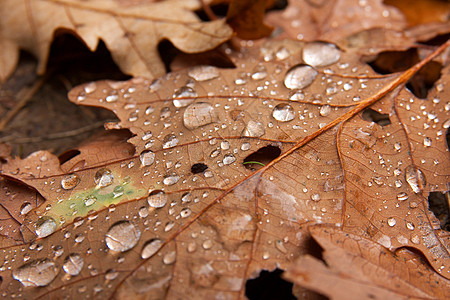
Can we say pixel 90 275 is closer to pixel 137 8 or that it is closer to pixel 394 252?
pixel 394 252

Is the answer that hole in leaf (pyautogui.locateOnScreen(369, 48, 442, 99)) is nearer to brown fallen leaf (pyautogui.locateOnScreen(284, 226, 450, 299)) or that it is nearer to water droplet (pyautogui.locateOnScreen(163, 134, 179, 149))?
brown fallen leaf (pyautogui.locateOnScreen(284, 226, 450, 299))

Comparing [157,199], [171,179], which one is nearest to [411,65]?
A: [171,179]

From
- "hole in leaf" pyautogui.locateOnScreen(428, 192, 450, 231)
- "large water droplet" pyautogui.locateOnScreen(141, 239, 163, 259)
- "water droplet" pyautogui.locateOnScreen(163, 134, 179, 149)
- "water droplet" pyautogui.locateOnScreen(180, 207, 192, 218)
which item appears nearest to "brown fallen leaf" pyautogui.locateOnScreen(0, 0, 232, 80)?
"water droplet" pyautogui.locateOnScreen(163, 134, 179, 149)

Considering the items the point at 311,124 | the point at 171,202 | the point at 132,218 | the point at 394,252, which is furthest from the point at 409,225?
the point at 132,218

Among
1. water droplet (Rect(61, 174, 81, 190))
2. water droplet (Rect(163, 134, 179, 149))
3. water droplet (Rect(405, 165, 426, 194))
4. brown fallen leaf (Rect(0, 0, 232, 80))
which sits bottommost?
water droplet (Rect(405, 165, 426, 194))

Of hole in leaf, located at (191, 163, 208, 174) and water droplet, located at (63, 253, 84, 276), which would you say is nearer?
water droplet, located at (63, 253, 84, 276)

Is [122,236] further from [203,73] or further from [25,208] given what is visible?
[203,73]
